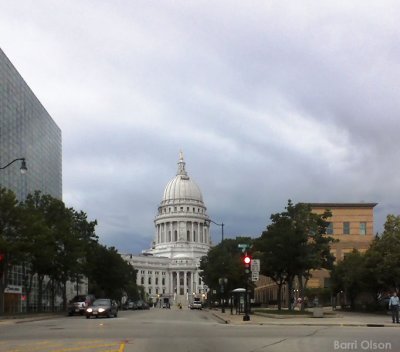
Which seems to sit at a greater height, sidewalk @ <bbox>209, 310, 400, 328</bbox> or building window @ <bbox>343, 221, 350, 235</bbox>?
building window @ <bbox>343, 221, 350, 235</bbox>

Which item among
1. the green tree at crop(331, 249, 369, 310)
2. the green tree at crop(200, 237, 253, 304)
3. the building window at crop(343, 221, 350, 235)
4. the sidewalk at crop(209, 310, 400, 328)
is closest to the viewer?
the sidewalk at crop(209, 310, 400, 328)

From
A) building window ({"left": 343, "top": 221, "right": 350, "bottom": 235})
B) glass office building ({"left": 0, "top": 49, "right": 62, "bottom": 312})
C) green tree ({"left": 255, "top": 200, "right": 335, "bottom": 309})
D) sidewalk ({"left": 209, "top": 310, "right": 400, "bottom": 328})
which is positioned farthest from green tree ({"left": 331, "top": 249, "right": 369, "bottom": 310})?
glass office building ({"left": 0, "top": 49, "right": 62, "bottom": 312})

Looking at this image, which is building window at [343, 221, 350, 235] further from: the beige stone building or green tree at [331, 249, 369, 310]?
green tree at [331, 249, 369, 310]

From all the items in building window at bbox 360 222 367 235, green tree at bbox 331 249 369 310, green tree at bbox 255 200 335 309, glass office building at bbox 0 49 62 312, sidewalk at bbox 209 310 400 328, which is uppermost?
glass office building at bbox 0 49 62 312

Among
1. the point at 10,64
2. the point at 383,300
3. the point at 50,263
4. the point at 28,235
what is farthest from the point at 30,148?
the point at 383,300

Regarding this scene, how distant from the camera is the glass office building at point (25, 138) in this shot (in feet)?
266

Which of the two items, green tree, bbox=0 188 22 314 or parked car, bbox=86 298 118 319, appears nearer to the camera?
parked car, bbox=86 298 118 319

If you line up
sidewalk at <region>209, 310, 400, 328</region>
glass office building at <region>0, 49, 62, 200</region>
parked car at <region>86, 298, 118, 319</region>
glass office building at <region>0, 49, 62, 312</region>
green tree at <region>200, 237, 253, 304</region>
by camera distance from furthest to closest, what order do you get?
green tree at <region>200, 237, 253, 304</region>
glass office building at <region>0, 49, 62, 200</region>
glass office building at <region>0, 49, 62, 312</region>
parked car at <region>86, 298, 118, 319</region>
sidewalk at <region>209, 310, 400, 328</region>

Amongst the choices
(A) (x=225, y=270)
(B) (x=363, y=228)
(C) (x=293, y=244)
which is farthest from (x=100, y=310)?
(B) (x=363, y=228)

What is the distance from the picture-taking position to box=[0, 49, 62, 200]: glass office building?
266 ft

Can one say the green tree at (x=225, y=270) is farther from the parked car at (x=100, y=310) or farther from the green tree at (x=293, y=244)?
the parked car at (x=100, y=310)

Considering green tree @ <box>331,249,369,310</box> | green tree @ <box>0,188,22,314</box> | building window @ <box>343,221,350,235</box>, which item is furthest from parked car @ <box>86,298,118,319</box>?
building window @ <box>343,221,350,235</box>

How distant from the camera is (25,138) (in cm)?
9106

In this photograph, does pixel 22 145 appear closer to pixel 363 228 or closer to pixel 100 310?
pixel 100 310
